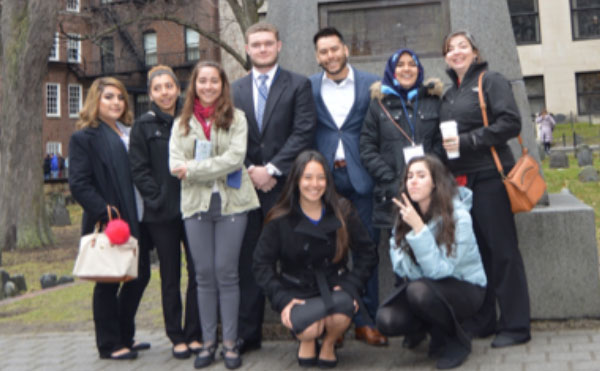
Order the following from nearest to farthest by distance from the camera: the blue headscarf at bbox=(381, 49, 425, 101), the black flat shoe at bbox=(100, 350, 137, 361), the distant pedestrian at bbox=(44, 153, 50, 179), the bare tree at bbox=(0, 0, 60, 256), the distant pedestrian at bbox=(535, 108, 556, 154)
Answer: the blue headscarf at bbox=(381, 49, 425, 101) → the black flat shoe at bbox=(100, 350, 137, 361) → the bare tree at bbox=(0, 0, 60, 256) → the distant pedestrian at bbox=(535, 108, 556, 154) → the distant pedestrian at bbox=(44, 153, 50, 179)

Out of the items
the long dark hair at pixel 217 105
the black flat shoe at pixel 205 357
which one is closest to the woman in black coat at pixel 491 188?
the long dark hair at pixel 217 105

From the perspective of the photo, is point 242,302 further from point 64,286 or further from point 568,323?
point 64,286

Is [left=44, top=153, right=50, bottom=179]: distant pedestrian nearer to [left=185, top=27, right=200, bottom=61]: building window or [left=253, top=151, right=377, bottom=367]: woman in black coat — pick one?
[left=185, top=27, right=200, bottom=61]: building window

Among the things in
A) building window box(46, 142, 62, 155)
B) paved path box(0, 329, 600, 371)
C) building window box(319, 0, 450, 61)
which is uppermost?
building window box(46, 142, 62, 155)

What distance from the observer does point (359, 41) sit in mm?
6793

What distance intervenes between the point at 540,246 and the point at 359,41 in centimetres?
241

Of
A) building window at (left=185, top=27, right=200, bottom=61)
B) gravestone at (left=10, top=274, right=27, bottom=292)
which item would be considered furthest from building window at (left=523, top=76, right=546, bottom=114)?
gravestone at (left=10, top=274, right=27, bottom=292)

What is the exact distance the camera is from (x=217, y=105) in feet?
17.9

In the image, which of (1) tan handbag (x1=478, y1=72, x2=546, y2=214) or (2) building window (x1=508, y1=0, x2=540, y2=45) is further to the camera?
(2) building window (x1=508, y1=0, x2=540, y2=45)

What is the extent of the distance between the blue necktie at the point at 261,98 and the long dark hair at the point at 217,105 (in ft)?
1.03

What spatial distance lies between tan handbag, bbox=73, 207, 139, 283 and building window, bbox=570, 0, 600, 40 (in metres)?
39.5

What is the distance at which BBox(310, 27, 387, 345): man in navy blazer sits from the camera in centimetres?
563

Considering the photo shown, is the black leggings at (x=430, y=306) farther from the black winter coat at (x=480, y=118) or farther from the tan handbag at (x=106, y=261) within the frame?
the tan handbag at (x=106, y=261)

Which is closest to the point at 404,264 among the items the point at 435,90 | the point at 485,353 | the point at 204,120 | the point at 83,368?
the point at 485,353
